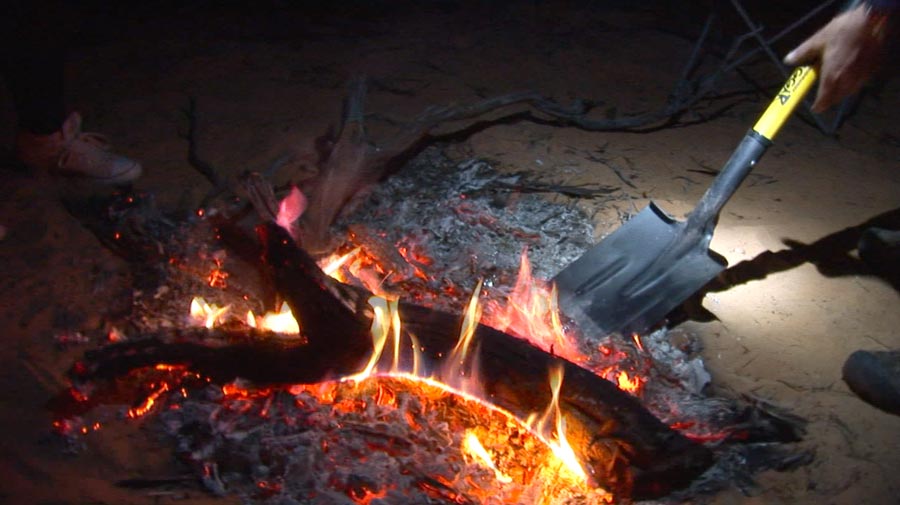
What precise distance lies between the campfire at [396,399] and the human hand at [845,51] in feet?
4.26

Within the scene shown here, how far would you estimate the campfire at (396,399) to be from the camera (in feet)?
7.27

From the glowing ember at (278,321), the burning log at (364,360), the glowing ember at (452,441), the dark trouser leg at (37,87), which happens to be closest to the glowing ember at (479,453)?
the glowing ember at (452,441)

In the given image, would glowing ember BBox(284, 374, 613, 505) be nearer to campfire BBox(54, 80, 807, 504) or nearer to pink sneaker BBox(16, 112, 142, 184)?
campfire BBox(54, 80, 807, 504)

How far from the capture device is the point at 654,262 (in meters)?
3.17

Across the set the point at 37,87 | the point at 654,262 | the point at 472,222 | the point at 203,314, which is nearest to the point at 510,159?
the point at 472,222

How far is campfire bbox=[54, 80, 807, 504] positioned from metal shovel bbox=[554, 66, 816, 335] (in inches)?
4.7

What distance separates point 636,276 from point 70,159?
130 inches

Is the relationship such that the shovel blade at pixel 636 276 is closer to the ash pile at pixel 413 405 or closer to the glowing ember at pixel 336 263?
the ash pile at pixel 413 405

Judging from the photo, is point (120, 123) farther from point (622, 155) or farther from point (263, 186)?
point (622, 155)

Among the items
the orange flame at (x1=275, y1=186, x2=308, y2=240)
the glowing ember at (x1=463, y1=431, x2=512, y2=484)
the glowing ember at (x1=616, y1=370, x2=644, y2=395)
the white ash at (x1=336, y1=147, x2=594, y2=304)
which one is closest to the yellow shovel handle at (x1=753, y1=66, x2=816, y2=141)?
the white ash at (x1=336, y1=147, x2=594, y2=304)

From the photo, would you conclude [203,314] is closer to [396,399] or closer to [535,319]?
[396,399]

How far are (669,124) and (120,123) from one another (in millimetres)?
4060

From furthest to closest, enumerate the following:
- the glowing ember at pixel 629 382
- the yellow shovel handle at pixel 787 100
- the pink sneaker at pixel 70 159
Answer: the pink sneaker at pixel 70 159 → the yellow shovel handle at pixel 787 100 → the glowing ember at pixel 629 382

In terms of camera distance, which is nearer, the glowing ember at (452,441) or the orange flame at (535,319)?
the glowing ember at (452,441)
